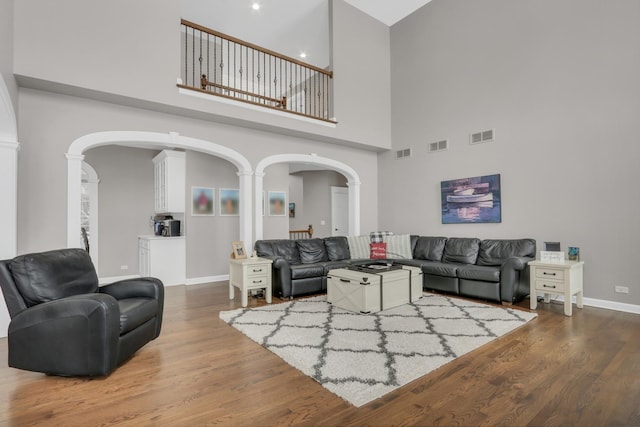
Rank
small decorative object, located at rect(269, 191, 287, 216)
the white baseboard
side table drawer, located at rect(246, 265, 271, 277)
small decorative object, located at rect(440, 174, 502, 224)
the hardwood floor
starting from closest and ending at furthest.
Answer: the hardwood floor < the white baseboard < side table drawer, located at rect(246, 265, 271, 277) < small decorative object, located at rect(440, 174, 502, 224) < small decorative object, located at rect(269, 191, 287, 216)

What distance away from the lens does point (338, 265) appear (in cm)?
544

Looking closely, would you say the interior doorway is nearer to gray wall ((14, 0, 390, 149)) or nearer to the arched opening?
the arched opening

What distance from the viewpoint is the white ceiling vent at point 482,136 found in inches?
218

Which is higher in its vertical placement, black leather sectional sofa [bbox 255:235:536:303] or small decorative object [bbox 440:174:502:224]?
small decorative object [bbox 440:174:502:224]

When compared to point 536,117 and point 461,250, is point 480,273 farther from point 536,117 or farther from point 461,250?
point 536,117

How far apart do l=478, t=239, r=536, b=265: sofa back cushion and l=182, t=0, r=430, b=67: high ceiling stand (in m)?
4.93

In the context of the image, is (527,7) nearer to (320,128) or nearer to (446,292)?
(320,128)

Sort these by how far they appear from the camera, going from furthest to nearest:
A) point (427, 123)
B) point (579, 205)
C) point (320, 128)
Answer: point (427, 123) → point (320, 128) → point (579, 205)

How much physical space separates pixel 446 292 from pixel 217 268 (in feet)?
14.4

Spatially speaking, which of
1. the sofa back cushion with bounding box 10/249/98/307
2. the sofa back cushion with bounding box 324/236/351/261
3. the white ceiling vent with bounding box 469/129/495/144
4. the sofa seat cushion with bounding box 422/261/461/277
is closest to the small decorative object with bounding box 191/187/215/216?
the sofa back cushion with bounding box 324/236/351/261

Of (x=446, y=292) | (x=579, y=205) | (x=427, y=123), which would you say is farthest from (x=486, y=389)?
(x=427, y=123)

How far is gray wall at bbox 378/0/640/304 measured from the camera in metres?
4.23

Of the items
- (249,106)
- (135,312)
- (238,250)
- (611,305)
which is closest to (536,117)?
(611,305)

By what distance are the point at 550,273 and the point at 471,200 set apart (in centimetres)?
193
